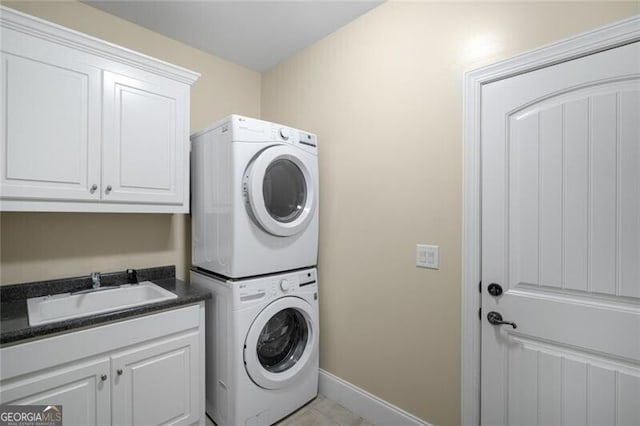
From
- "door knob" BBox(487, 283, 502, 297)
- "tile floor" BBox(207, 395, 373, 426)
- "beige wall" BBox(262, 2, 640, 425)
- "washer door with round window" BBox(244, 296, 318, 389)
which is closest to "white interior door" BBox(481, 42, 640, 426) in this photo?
"door knob" BBox(487, 283, 502, 297)

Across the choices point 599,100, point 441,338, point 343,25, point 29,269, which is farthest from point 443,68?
point 29,269

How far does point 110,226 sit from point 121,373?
957 mm

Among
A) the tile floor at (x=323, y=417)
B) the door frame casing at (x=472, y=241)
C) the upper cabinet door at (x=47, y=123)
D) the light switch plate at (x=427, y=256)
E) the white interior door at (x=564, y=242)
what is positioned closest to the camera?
the white interior door at (x=564, y=242)

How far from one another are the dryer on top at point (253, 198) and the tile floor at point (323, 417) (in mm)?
972

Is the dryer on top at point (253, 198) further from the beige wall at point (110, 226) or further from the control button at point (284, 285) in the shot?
the beige wall at point (110, 226)

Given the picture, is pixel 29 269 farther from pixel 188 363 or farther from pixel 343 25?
pixel 343 25

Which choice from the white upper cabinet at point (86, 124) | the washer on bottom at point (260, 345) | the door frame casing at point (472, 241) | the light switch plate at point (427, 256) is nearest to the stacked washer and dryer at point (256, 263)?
the washer on bottom at point (260, 345)

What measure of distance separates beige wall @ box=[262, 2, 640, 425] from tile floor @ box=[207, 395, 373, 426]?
0.21 metres

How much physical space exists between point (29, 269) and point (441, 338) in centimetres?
233

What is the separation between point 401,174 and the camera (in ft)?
5.76

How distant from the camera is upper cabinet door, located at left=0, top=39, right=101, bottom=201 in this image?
1.35 metres

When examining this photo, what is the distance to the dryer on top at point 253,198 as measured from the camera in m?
1.73

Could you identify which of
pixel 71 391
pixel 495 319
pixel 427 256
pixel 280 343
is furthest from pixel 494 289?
pixel 71 391

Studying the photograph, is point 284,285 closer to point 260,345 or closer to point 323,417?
point 260,345
